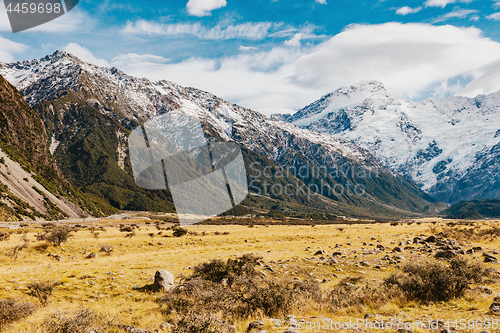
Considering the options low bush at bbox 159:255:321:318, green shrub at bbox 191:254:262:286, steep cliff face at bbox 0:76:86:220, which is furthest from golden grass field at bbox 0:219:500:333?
steep cliff face at bbox 0:76:86:220

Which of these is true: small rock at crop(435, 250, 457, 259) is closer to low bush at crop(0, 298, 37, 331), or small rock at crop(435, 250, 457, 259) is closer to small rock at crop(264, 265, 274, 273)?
small rock at crop(264, 265, 274, 273)

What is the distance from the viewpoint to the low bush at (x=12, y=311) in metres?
11.9

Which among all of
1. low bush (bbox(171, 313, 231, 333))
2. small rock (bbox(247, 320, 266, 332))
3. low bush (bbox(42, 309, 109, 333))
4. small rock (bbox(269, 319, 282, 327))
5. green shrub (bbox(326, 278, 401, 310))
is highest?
low bush (bbox(42, 309, 109, 333))

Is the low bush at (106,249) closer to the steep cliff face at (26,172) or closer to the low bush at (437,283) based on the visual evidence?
the low bush at (437,283)

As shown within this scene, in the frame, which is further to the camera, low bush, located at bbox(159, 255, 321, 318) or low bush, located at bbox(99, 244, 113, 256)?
low bush, located at bbox(99, 244, 113, 256)

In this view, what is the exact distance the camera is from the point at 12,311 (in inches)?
484

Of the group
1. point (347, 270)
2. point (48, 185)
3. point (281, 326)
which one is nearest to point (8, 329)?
point (281, 326)

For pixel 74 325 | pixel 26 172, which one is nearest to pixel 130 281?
pixel 74 325

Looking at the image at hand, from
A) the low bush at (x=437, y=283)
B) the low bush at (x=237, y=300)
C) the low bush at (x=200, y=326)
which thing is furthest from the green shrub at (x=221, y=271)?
the low bush at (x=437, y=283)

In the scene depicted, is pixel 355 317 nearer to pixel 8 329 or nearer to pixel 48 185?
pixel 8 329

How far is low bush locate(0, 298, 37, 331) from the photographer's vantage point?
1191cm

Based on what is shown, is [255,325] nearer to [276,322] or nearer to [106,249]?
[276,322]

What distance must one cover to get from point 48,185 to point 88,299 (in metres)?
152

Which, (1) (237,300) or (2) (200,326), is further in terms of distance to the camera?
(1) (237,300)
